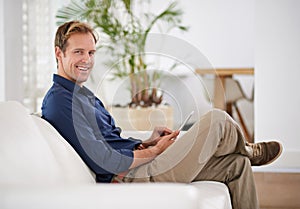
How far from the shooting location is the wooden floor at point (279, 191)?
134 inches

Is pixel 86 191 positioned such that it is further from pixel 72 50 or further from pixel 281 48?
pixel 281 48

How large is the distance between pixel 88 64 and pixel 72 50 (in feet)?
0.28

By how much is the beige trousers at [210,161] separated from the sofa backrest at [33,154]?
30cm

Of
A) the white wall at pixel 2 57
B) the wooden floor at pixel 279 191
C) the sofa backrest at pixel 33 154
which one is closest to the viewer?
the sofa backrest at pixel 33 154

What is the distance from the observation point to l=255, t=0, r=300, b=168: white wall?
4309 millimetres

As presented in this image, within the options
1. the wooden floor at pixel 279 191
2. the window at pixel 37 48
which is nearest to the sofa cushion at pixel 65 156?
the wooden floor at pixel 279 191

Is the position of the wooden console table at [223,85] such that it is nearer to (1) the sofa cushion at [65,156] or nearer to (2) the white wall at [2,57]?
(2) the white wall at [2,57]

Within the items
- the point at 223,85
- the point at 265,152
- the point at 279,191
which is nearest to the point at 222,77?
the point at 223,85

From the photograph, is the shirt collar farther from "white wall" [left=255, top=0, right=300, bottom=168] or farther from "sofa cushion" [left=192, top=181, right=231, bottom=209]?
"white wall" [left=255, top=0, right=300, bottom=168]

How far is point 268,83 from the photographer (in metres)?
4.36

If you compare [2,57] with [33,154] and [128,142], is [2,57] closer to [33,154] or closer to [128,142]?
[128,142]

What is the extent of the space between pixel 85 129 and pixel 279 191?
164 centimetres

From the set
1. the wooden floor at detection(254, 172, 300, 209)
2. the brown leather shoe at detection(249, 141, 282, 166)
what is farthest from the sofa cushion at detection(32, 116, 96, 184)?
the wooden floor at detection(254, 172, 300, 209)

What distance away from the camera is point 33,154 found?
1.81 metres
